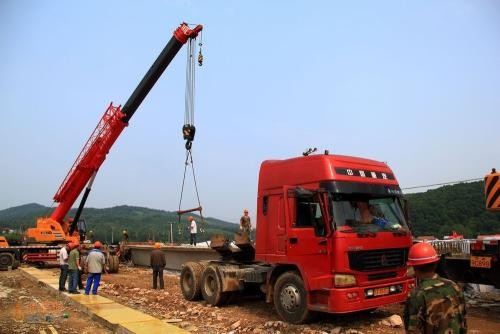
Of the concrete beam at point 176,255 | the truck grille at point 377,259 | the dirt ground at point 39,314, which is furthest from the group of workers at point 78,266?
the truck grille at point 377,259

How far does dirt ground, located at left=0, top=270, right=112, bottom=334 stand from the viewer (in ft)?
30.7

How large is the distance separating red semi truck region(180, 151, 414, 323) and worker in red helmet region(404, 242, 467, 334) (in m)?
4.38

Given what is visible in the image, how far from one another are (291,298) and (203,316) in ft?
8.28

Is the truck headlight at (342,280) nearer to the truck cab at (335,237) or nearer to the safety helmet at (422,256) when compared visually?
the truck cab at (335,237)

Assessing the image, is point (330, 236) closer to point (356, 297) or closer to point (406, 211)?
point (356, 297)

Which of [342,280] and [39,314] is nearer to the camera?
[342,280]

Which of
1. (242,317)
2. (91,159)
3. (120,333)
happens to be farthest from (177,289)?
(91,159)

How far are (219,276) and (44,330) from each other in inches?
151

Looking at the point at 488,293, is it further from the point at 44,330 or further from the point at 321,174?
the point at 44,330

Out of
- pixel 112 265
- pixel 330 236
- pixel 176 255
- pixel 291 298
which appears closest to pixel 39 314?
pixel 291 298

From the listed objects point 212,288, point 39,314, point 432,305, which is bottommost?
point 39,314

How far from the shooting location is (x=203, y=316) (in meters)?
10.3

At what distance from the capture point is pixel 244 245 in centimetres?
1143

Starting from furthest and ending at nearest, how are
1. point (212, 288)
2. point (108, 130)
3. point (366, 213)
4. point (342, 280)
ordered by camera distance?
1. point (108, 130)
2. point (212, 288)
3. point (366, 213)
4. point (342, 280)
